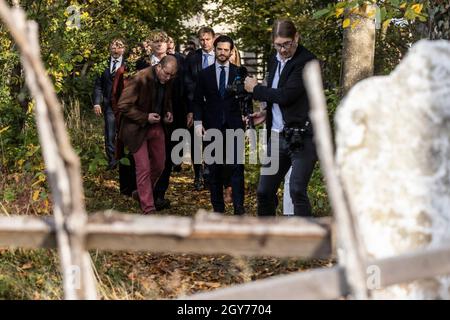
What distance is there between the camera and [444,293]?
10.6ft

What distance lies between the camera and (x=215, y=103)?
28.2 ft

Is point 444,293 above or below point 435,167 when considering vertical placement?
below

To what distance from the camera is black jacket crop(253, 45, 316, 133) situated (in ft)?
21.9

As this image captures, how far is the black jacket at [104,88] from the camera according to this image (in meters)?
11.2

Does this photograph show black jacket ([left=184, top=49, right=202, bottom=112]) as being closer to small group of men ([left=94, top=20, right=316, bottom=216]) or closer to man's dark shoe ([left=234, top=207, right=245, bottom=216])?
small group of men ([left=94, top=20, right=316, bottom=216])

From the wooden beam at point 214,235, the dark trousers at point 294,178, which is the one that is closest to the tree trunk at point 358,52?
the dark trousers at point 294,178

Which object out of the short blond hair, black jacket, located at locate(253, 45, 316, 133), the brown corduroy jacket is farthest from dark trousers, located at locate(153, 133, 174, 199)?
black jacket, located at locate(253, 45, 316, 133)

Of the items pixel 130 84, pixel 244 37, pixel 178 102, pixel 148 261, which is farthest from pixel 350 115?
pixel 244 37

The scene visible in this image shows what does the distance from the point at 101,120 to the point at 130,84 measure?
6.97 metres

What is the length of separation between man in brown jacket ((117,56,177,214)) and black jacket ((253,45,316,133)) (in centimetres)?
204

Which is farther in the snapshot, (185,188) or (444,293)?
(185,188)

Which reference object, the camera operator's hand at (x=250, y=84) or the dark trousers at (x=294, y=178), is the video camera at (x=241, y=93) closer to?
the camera operator's hand at (x=250, y=84)
